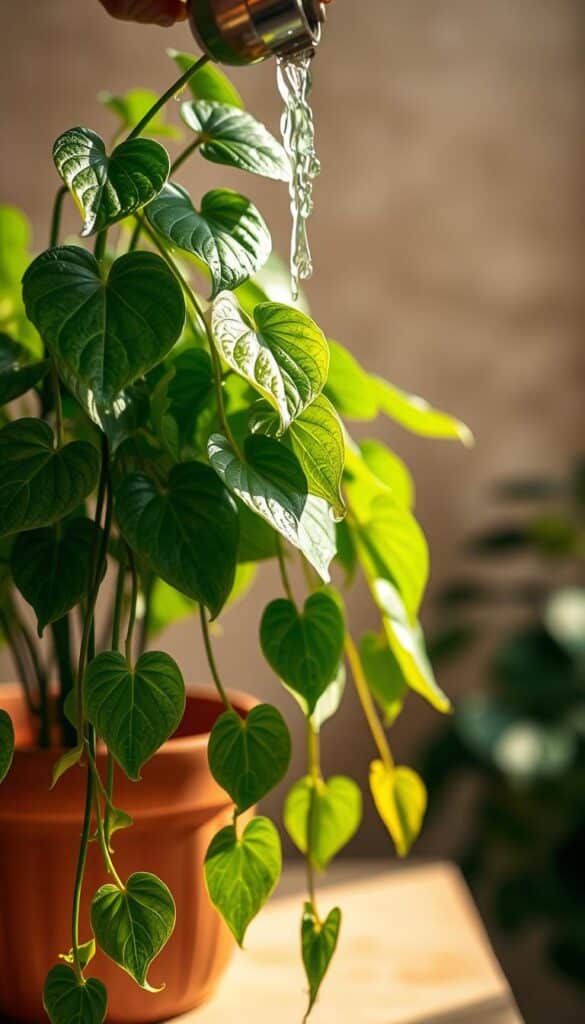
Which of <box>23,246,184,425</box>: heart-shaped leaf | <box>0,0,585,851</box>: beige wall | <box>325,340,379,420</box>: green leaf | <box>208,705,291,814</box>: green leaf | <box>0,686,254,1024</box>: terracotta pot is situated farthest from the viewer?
<box>0,0,585,851</box>: beige wall

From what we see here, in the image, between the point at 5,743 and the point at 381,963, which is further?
the point at 381,963

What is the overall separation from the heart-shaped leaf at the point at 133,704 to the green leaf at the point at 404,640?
0.22 metres

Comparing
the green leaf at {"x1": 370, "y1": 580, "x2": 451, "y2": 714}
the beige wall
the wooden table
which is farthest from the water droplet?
the beige wall

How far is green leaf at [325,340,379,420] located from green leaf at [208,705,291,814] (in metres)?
0.30

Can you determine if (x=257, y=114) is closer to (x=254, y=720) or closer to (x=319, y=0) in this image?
(x=319, y=0)

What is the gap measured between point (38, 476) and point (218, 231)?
169mm

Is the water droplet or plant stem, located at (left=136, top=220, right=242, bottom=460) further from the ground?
the water droplet

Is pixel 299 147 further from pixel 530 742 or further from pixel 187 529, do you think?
pixel 530 742

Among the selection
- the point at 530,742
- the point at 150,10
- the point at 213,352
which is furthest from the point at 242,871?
the point at 530,742

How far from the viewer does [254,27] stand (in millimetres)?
691

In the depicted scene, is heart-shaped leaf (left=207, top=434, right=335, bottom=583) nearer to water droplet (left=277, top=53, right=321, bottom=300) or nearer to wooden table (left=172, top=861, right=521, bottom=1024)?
water droplet (left=277, top=53, right=321, bottom=300)

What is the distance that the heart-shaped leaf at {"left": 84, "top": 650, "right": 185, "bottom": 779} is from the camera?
2.01 ft

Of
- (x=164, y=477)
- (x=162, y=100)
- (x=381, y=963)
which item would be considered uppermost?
(x=162, y=100)

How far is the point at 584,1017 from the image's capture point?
6.66 ft
